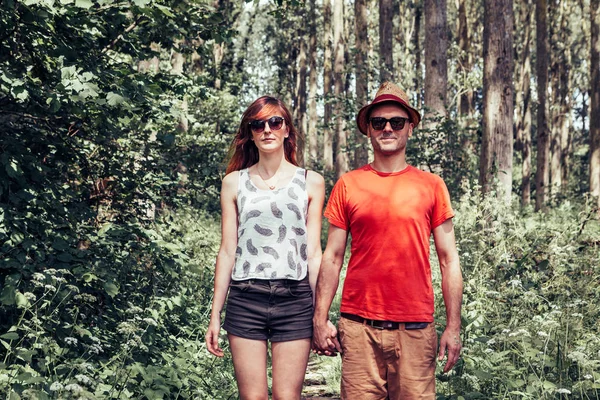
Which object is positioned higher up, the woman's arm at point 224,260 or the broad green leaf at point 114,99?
the broad green leaf at point 114,99

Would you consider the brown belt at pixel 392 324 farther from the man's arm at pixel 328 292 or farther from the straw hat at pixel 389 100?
the straw hat at pixel 389 100

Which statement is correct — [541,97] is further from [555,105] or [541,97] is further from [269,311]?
[269,311]

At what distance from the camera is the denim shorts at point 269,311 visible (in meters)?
3.56

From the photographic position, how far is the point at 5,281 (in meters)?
5.06

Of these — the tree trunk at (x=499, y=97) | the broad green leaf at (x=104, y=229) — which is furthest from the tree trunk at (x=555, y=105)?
the broad green leaf at (x=104, y=229)

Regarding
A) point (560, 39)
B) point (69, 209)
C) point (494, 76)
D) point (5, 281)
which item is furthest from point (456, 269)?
point (560, 39)

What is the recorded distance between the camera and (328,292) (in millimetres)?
3570

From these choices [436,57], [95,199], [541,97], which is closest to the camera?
[95,199]

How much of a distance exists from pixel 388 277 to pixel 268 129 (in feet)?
3.36

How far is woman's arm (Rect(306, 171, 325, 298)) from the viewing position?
3.69 m

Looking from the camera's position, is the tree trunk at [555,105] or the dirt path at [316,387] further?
the tree trunk at [555,105]

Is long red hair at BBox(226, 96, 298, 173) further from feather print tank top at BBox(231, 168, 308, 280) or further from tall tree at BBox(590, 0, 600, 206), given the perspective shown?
tall tree at BBox(590, 0, 600, 206)

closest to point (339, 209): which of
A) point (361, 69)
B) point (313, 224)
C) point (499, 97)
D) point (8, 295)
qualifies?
point (313, 224)

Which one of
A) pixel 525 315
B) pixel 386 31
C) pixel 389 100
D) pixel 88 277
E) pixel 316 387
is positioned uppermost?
pixel 386 31
